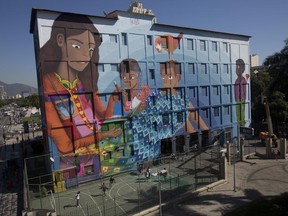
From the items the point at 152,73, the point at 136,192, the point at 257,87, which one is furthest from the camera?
the point at 257,87

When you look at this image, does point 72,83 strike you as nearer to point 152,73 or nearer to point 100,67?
point 100,67

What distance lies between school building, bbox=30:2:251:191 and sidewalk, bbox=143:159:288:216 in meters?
10.6

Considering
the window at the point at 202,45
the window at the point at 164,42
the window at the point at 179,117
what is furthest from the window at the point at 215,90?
the window at the point at 164,42

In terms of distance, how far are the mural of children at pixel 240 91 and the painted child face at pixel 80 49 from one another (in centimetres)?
3019

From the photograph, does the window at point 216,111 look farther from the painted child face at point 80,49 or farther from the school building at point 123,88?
the painted child face at point 80,49

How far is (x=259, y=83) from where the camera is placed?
241ft

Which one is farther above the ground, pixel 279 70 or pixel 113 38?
pixel 113 38

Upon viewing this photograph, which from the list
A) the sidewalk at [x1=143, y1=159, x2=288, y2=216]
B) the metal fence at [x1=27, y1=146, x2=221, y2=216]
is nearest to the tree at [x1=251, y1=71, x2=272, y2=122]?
the sidewalk at [x1=143, y1=159, x2=288, y2=216]

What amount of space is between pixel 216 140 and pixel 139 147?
17.2m

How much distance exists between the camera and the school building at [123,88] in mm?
31453

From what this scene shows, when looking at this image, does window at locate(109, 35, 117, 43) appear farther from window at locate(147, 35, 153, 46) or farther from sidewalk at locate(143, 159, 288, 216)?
sidewalk at locate(143, 159, 288, 216)

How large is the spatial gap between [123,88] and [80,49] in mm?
7553

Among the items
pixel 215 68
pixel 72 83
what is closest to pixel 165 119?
pixel 215 68

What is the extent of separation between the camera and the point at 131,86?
3719 cm
